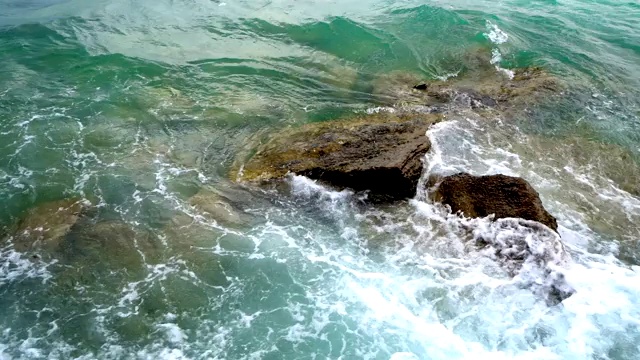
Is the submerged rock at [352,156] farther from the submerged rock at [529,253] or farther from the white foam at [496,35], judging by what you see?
the white foam at [496,35]

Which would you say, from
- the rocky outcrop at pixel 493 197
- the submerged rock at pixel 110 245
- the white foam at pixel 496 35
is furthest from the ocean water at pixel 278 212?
the rocky outcrop at pixel 493 197

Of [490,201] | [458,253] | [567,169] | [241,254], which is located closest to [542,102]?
[567,169]

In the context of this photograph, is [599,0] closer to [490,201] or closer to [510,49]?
[510,49]

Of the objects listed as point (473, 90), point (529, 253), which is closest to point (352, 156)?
point (529, 253)

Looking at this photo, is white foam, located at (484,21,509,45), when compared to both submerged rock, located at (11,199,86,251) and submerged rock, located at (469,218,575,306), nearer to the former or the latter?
submerged rock, located at (469,218,575,306)

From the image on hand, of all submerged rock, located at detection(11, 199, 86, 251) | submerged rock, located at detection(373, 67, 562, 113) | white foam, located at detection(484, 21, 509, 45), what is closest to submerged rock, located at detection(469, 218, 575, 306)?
submerged rock, located at detection(373, 67, 562, 113)
